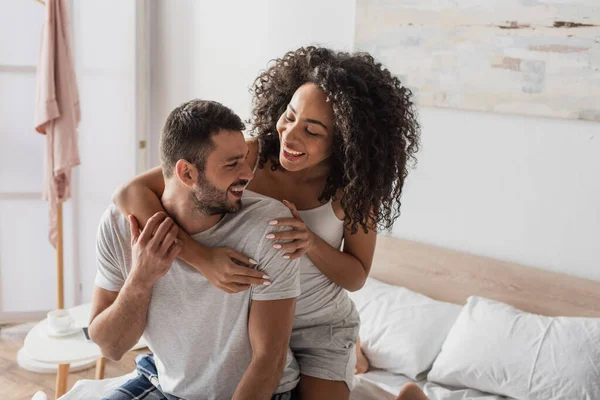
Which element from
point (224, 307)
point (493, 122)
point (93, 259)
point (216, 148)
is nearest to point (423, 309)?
point (493, 122)

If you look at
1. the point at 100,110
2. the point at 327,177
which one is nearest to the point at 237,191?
the point at 327,177

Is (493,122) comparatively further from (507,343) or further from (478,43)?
(507,343)

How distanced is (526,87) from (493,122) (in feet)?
0.58

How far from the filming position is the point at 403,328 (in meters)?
2.56

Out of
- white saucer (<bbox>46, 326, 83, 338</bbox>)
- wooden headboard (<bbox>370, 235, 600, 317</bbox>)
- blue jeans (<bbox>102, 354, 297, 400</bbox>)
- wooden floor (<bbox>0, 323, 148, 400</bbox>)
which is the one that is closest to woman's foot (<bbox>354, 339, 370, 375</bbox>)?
wooden headboard (<bbox>370, 235, 600, 317</bbox>)

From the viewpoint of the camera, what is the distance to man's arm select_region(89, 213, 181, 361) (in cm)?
161

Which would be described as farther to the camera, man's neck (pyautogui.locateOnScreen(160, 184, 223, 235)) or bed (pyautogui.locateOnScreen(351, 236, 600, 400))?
bed (pyautogui.locateOnScreen(351, 236, 600, 400))

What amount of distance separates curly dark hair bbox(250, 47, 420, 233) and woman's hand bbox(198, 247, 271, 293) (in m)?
0.36

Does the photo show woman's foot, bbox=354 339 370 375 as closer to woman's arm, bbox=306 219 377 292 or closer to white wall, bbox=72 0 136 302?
woman's arm, bbox=306 219 377 292

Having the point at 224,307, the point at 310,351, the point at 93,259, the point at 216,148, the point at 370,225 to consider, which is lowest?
the point at 93,259

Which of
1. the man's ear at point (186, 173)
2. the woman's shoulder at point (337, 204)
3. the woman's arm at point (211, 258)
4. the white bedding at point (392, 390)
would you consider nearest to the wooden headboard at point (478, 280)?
the white bedding at point (392, 390)

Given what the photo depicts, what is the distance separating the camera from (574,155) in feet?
8.29

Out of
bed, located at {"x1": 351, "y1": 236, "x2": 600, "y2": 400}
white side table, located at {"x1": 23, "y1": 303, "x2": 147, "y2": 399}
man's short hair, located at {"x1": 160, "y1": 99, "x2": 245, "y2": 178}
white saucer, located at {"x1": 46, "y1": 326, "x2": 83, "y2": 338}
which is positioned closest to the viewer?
man's short hair, located at {"x1": 160, "y1": 99, "x2": 245, "y2": 178}

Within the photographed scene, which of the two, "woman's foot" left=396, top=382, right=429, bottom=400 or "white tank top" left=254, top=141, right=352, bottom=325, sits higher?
"white tank top" left=254, top=141, right=352, bottom=325
